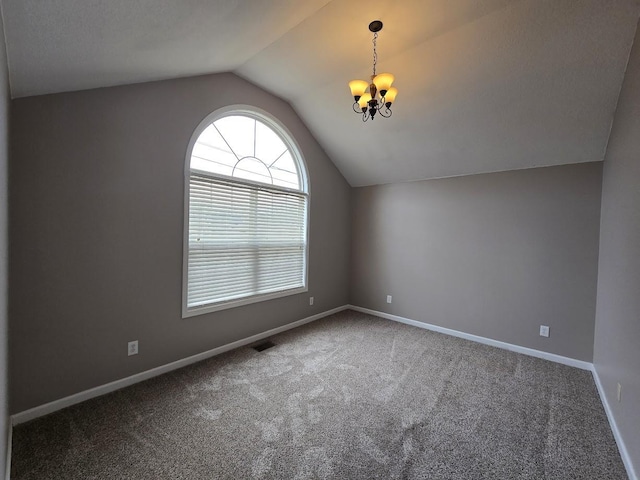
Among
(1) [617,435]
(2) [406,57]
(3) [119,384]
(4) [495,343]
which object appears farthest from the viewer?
(4) [495,343]

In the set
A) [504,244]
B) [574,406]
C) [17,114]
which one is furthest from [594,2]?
[17,114]

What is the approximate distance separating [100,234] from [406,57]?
309cm

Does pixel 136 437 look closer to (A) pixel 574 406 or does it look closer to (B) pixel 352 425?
(B) pixel 352 425

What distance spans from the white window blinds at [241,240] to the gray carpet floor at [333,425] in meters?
0.84

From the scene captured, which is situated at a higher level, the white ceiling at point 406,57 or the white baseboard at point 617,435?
the white ceiling at point 406,57

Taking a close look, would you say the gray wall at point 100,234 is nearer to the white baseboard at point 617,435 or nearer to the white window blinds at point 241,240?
the white window blinds at point 241,240

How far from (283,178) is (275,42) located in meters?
1.58

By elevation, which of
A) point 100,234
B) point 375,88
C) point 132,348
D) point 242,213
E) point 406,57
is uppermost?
point 406,57

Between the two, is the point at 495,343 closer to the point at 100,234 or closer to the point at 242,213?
the point at 242,213

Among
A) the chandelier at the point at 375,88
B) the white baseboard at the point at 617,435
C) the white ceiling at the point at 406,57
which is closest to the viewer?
the white ceiling at the point at 406,57

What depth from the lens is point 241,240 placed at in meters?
3.21

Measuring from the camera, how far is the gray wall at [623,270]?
5.34 feet

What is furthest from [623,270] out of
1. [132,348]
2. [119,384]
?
[119,384]

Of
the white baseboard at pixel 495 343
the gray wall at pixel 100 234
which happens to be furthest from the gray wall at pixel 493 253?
the gray wall at pixel 100 234
